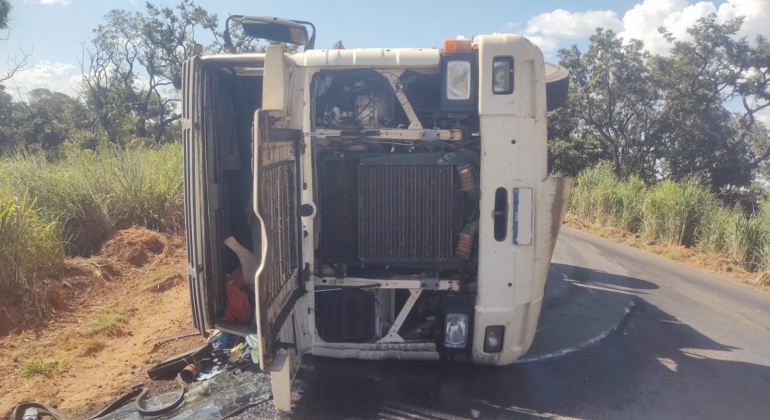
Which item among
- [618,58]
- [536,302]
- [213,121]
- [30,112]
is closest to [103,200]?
[213,121]

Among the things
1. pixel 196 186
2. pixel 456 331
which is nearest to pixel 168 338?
pixel 196 186

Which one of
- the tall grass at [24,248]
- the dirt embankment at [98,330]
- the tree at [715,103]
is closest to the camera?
the dirt embankment at [98,330]

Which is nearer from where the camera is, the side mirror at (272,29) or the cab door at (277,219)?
the cab door at (277,219)

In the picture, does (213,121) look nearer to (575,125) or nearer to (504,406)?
(504,406)

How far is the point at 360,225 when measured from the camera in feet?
11.7

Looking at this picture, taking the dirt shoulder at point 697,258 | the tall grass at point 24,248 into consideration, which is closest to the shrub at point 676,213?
the dirt shoulder at point 697,258

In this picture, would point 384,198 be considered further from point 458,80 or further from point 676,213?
point 676,213

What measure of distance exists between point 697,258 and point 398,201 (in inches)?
303

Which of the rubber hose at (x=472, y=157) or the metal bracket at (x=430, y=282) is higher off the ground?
the rubber hose at (x=472, y=157)

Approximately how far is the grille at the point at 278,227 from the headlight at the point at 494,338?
1.32 metres

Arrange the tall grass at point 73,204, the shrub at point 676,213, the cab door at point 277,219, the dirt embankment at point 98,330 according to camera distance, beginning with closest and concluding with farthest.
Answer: the cab door at point 277,219
the dirt embankment at point 98,330
the tall grass at point 73,204
the shrub at point 676,213

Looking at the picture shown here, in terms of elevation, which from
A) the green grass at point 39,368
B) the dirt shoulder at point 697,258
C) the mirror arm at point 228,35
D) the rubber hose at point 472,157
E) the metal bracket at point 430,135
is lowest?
the dirt shoulder at point 697,258

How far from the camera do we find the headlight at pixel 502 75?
3311 mm

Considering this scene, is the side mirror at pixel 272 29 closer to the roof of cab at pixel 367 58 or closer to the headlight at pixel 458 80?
the roof of cab at pixel 367 58
